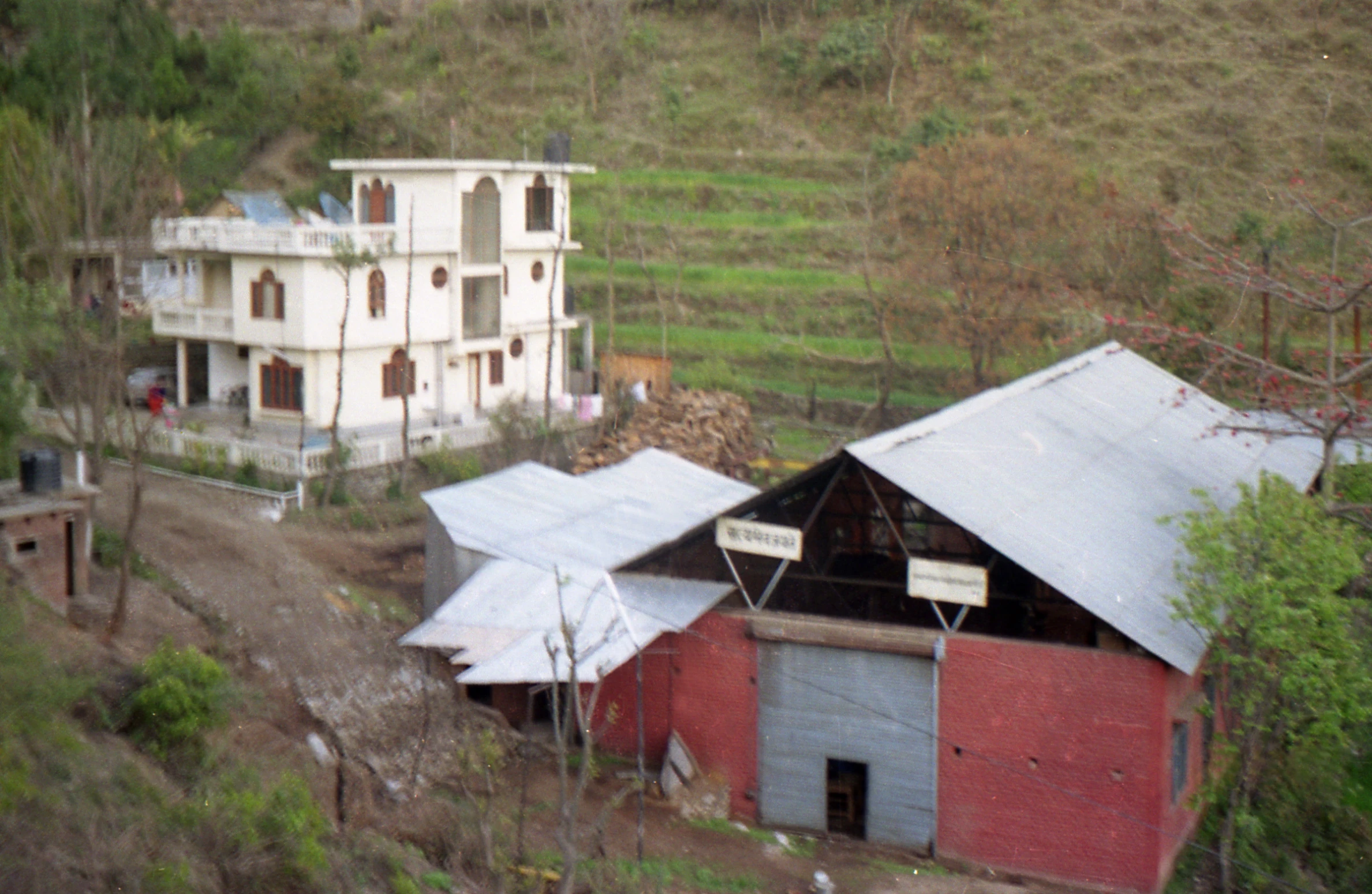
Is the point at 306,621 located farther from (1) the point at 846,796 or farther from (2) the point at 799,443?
(2) the point at 799,443

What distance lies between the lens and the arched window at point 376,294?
27453 millimetres

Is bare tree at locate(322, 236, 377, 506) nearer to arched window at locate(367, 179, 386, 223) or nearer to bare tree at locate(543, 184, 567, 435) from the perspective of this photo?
arched window at locate(367, 179, 386, 223)

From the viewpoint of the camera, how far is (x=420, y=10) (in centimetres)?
5994

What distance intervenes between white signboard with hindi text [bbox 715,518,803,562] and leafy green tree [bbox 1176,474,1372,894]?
168 inches

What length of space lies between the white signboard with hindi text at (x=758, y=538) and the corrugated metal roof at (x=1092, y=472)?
1290 millimetres

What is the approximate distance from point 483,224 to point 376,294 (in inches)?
139

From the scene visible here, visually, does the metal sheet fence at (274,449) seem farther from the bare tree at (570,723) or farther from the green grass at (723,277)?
the green grass at (723,277)

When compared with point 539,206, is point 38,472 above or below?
below

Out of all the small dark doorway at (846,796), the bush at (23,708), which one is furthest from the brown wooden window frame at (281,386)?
the bush at (23,708)

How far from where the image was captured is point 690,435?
2923 centimetres

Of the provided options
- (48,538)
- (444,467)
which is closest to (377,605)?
(48,538)

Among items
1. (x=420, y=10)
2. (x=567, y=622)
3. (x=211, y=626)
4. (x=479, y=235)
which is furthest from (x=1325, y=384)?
(x=420, y=10)

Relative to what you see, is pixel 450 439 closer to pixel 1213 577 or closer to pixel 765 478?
pixel 765 478

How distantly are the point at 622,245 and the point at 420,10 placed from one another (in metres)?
24.7
